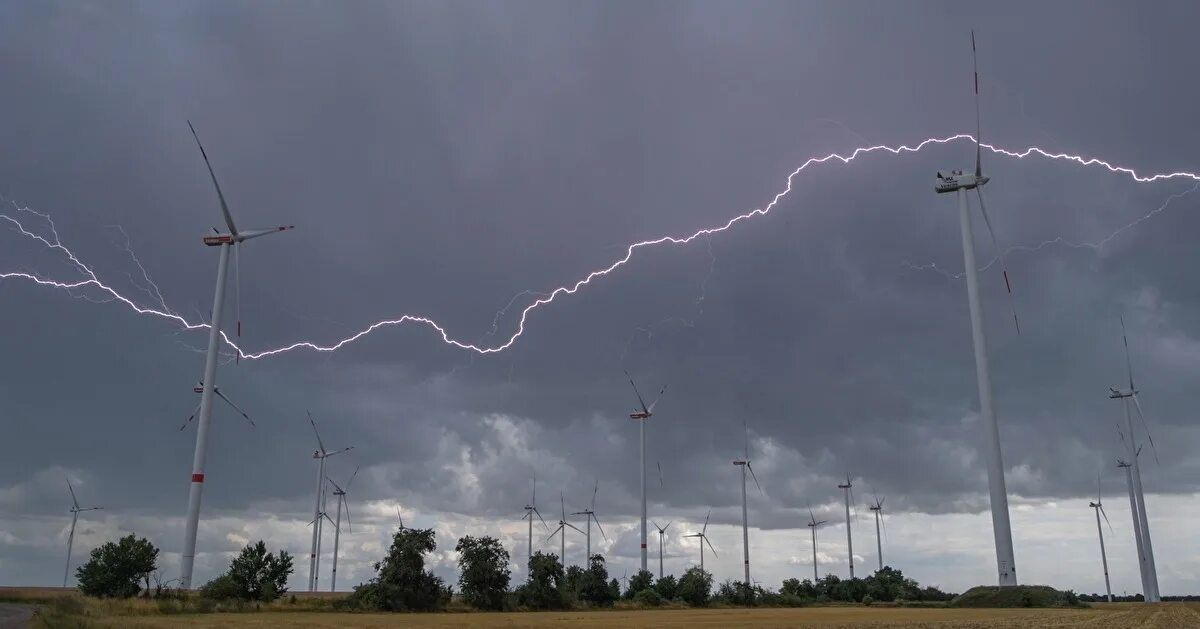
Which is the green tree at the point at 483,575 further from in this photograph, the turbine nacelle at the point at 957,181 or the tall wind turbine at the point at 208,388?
the turbine nacelle at the point at 957,181

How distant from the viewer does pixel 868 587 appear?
130 meters

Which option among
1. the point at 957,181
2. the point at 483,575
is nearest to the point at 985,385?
the point at 957,181

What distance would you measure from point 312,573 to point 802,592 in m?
71.3

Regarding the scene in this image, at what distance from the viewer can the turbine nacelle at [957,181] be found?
8744cm

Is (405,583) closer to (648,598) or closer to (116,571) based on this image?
(116,571)

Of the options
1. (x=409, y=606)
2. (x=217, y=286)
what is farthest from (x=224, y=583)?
(x=217, y=286)

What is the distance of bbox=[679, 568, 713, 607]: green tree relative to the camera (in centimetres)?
10894

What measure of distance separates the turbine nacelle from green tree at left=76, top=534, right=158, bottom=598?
262ft

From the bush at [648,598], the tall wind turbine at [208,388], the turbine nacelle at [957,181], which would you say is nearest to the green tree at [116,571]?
the tall wind turbine at [208,388]

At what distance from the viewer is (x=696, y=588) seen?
109 metres

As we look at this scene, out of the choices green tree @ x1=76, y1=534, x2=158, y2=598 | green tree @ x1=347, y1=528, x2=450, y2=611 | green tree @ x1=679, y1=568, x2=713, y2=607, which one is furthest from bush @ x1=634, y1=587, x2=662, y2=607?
green tree @ x1=76, y1=534, x2=158, y2=598

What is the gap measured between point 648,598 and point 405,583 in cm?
4000

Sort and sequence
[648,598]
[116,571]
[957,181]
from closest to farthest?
[116,571] → [957,181] → [648,598]

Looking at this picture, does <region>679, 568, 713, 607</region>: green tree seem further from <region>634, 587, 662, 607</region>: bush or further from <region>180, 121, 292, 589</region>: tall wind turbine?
<region>180, 121, 292, 589</region>: tall wind turbine
